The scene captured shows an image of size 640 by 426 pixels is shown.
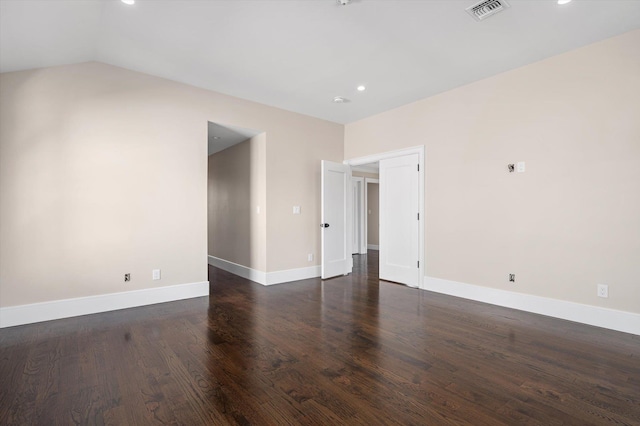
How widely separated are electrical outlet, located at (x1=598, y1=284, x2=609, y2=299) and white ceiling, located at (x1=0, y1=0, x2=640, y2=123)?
2.51 m

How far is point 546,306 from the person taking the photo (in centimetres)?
346

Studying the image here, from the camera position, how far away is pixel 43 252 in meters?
3.26

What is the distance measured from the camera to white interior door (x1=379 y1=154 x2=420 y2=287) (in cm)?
481

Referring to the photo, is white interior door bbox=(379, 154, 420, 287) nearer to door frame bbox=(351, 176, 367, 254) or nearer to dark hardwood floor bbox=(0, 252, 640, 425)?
dark hardwood floor bbox=(0, 252, 640, 425)

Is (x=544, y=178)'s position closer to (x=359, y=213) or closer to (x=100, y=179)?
(x=100, y=179)

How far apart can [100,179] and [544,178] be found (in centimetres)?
518

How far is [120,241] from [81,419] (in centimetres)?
240

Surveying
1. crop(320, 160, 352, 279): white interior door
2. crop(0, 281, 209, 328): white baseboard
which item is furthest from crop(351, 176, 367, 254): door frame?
crop(0, 281, 209, 328): white baseboard

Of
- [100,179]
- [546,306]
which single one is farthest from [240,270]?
[546,306]

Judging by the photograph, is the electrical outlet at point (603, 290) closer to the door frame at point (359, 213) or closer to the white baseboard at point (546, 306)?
the white baseboard at point (546, 306)

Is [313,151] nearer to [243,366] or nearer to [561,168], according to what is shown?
[561,168]

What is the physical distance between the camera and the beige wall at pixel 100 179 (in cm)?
317

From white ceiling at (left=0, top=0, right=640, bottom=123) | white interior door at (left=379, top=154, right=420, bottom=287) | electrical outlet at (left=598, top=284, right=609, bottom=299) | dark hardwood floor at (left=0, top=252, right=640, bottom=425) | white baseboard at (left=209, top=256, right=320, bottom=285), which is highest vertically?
white ceiling at (left=0, top=0, right=640, bottom=123)

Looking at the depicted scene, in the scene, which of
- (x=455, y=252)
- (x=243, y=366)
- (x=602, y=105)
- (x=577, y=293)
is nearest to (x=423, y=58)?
(x=602, y=105)
